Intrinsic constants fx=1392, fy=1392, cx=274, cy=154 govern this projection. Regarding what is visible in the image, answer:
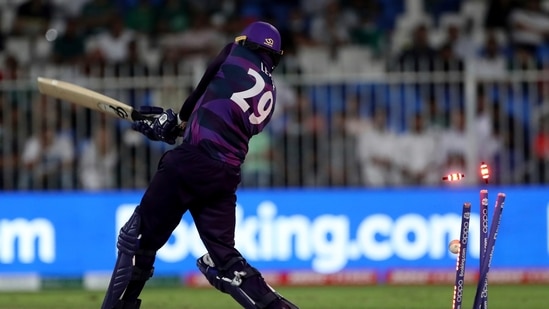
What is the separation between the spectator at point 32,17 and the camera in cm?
1986

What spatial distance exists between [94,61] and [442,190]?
5.30 meters

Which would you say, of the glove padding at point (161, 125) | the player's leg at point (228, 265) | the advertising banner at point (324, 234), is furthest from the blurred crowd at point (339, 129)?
the player's leg at point (228, 265)

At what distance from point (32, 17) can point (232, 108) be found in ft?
36.6

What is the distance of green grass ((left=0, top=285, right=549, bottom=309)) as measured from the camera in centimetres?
1363

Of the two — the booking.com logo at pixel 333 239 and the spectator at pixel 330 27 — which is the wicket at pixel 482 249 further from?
the spectator at pixel 330 27

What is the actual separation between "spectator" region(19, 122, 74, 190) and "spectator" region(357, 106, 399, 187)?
358 centimetres

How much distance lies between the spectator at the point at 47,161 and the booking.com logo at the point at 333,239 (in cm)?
173

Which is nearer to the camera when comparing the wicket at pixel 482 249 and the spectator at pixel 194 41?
the wicket at pixel 482 249

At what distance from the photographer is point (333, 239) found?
16375 mm

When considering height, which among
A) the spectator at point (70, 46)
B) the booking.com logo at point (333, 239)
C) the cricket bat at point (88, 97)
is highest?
the spectator at point (70, 46)

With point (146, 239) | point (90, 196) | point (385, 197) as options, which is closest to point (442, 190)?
point (385, 197)

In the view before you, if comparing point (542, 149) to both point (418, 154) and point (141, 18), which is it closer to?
point (418, 154)

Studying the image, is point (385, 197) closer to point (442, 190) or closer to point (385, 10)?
point (442, 190)

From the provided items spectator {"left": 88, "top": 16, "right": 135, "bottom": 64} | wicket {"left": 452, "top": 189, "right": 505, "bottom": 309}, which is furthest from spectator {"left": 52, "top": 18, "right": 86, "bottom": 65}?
wicket {"left": 452, "top": 189, "right": 505, "bottom": 309}
